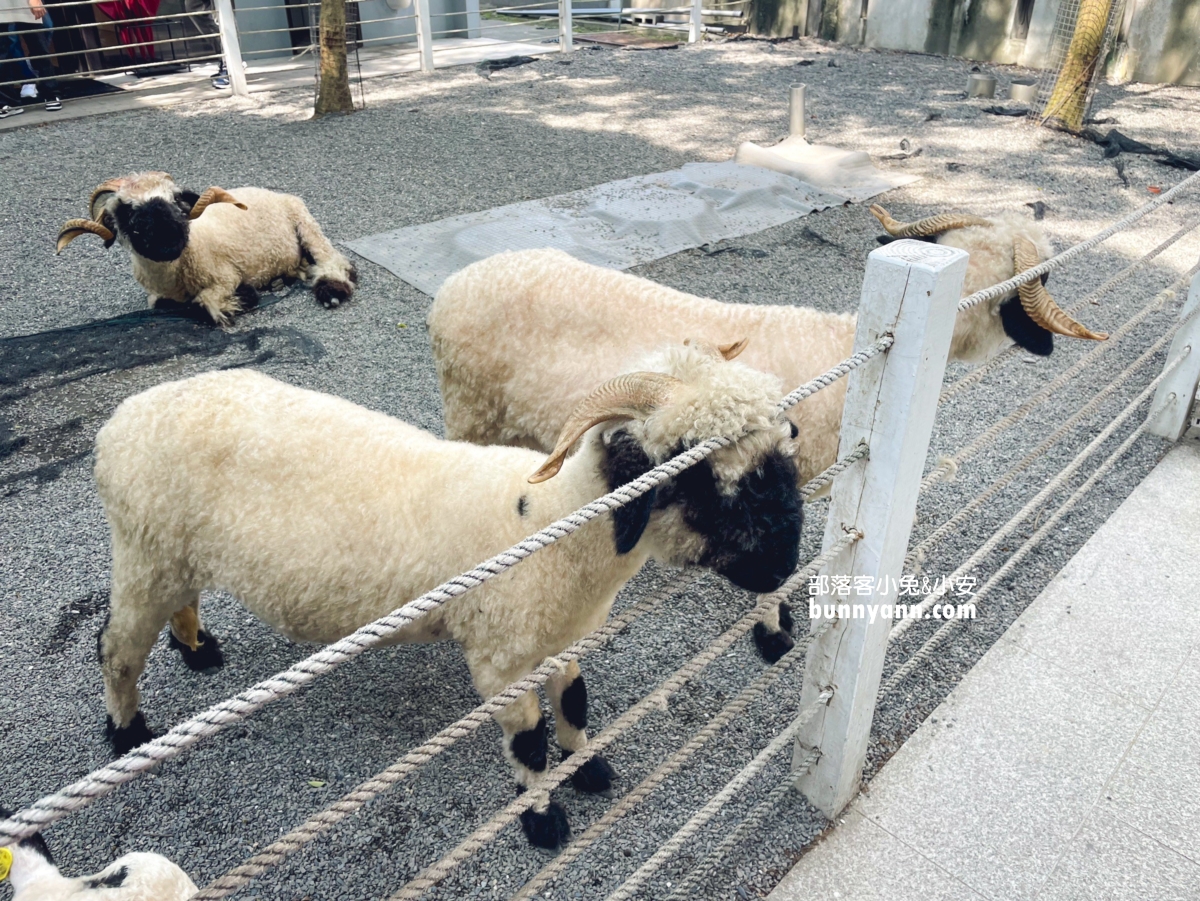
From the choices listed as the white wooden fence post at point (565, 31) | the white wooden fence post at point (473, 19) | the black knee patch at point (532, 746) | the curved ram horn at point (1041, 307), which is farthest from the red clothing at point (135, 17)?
the black knee patch at point (532, 746)

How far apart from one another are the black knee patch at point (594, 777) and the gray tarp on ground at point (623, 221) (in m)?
4.54

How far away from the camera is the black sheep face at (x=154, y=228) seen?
5676mm

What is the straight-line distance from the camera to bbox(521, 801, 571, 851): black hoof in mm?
2594

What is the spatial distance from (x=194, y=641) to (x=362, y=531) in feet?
3.72

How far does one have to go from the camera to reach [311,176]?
8.91 meters

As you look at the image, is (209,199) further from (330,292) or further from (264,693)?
(264,693)

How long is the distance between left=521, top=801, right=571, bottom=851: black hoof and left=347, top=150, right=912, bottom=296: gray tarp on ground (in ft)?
15.4

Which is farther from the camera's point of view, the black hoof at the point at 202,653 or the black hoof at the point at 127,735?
the black hoof at the point at 202,653

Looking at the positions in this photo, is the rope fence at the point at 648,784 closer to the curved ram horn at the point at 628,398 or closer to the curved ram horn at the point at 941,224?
the curved ram horn at the point at 628,398

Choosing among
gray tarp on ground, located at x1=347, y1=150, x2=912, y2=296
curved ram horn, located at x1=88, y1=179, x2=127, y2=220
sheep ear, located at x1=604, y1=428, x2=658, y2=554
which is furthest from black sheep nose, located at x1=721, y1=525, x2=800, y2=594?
curved ram horn, located at x1=88, y1=179, x2=127, y2=220

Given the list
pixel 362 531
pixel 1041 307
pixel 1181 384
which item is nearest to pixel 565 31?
pixel 1181 384

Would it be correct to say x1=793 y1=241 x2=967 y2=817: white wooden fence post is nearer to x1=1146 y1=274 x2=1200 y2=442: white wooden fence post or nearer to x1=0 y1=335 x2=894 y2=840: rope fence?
x1=0 y1=335 x2=894 y2=840: rope fence

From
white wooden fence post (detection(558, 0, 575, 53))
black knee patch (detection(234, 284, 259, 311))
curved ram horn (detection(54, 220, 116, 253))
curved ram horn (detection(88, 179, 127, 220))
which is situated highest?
white wooden fence post (detection(558, 0, 575, 53))

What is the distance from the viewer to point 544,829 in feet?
8.52
